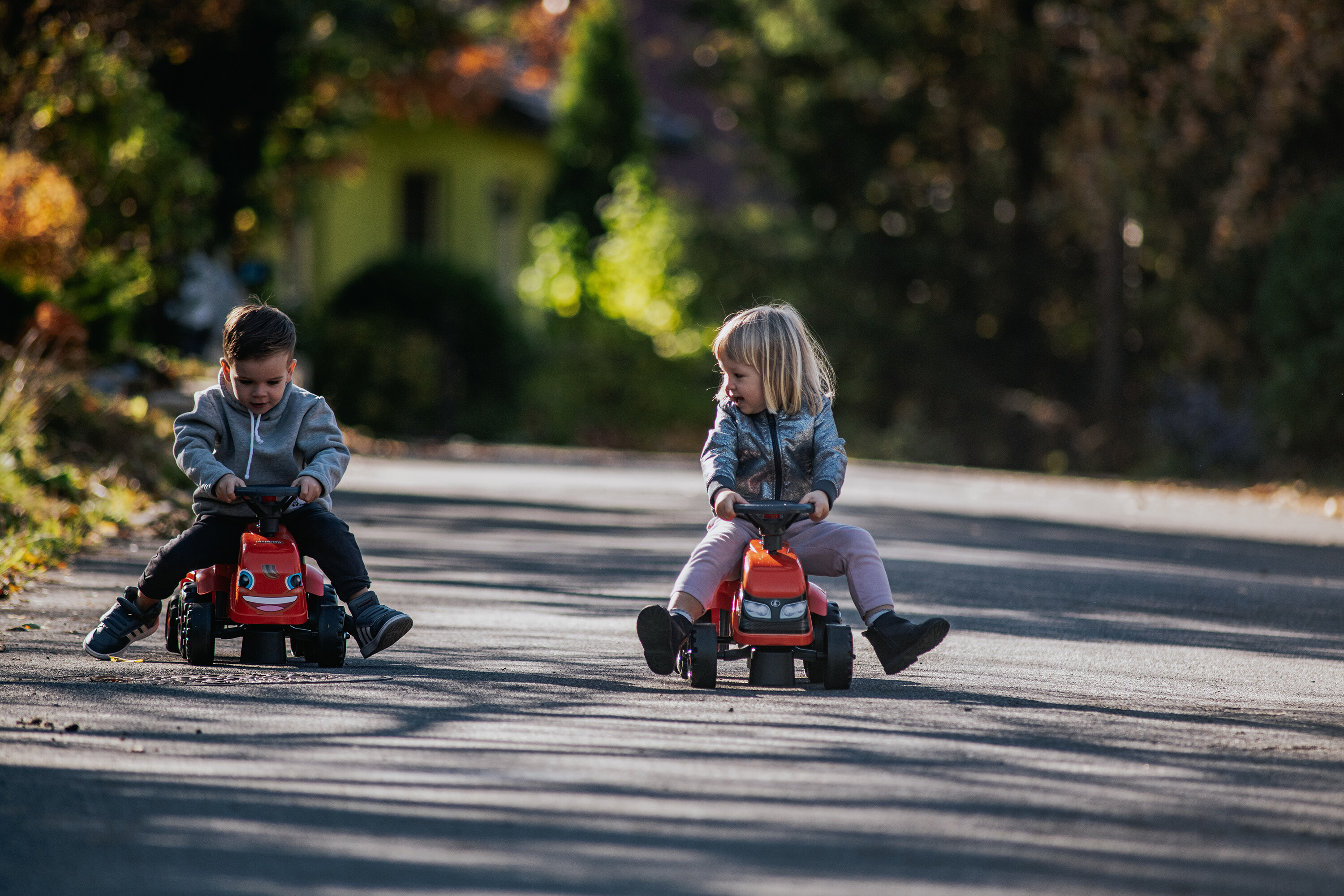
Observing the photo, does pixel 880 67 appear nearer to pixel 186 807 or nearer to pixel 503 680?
pixel 503 680

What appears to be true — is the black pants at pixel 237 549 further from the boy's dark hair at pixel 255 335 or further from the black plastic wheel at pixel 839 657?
the black plastic wheel at pixel 839 657

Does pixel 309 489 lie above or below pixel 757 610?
above

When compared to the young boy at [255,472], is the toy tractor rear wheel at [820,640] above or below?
below

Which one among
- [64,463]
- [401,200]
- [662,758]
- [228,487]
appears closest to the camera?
[662,758]

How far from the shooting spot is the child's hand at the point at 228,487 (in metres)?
6.12

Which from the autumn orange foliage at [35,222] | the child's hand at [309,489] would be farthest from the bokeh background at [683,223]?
the child's hand at [309,489]

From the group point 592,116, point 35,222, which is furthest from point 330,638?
point 592,116

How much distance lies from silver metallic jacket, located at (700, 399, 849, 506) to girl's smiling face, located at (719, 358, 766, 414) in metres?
0.04

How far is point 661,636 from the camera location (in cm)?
597

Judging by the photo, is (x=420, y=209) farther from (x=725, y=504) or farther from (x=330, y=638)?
(x=725, y=504)

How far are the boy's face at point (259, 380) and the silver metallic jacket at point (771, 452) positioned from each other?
153cm

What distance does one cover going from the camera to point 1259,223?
16781 mm

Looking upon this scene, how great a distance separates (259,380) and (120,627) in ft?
3.20

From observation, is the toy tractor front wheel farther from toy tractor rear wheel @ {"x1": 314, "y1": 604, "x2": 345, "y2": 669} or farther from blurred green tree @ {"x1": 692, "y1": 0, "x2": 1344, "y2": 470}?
blurred green tree @ {"x1": 692, "y1": 0, "x2": 1344, "y2": 470}
